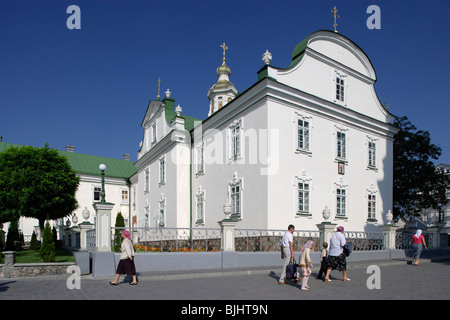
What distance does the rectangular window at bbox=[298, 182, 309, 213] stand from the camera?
60.4 ft

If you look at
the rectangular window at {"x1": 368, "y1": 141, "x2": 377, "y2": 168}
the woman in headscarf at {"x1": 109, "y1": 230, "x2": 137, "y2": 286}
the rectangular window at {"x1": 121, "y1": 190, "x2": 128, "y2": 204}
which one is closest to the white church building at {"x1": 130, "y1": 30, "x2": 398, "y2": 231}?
the rectangular window at {"x1": 368, "y1": 141, "x2": 377, "y2": 168}

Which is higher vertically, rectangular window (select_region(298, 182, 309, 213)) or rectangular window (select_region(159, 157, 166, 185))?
rectangular window (select_region(159, 157, 166, 185))

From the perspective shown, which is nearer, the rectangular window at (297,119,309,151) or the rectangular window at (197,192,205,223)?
the rectangular window at (297,119,309,151)

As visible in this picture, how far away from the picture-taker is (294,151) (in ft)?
60.3

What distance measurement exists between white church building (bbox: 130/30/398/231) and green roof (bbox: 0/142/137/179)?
17.1 m

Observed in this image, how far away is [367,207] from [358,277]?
10608 mm

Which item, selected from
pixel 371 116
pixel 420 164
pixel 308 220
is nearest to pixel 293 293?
pixel 308 220

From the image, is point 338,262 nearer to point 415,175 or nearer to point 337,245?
point 337,245

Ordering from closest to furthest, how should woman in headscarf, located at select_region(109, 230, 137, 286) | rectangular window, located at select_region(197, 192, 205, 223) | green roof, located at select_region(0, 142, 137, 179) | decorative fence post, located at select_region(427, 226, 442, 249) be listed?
woman in headscarf, located at select_region(109, 230, 137, 286) < decorative fence post, located at select_region(427, 226, 442, 249) < rectangular window, located at select_region(197, 192, 205, 223) < green roof, located at select_region(0, 142, 137, 179)

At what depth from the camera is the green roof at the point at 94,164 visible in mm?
40438

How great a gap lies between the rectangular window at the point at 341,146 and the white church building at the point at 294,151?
6 centimetres

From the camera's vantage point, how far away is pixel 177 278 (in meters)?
11.7

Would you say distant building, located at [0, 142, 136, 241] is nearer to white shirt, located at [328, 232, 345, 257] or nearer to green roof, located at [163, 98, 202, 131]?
green roof, located at [163, 98, 202, 131]
